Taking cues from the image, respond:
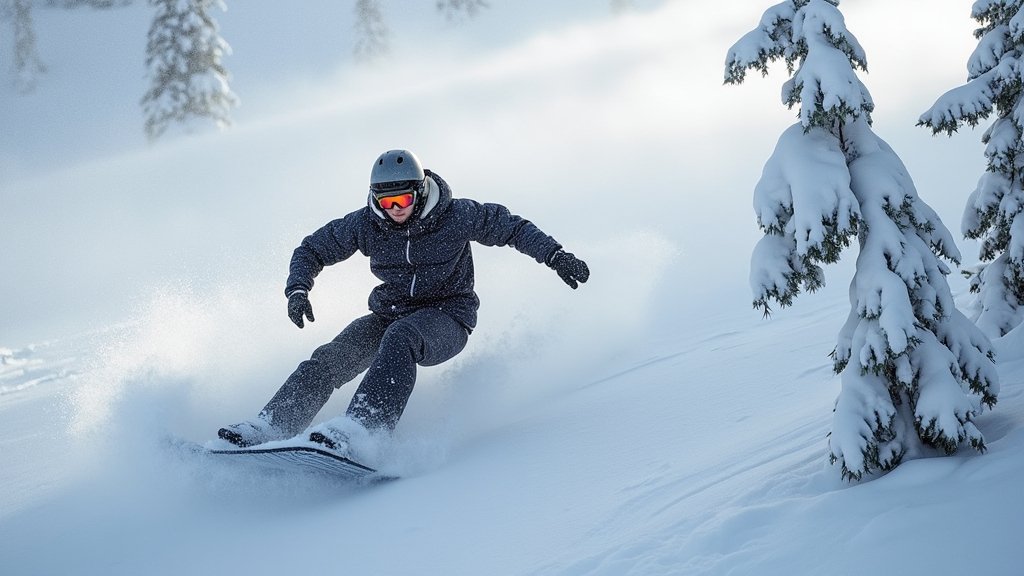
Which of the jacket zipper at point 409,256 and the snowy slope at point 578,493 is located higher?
the jacket zipper at point 409,256

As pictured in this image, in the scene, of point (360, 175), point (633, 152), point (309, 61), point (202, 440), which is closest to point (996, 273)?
point (202, 440)

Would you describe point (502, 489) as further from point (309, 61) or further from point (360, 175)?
point (309, 61)

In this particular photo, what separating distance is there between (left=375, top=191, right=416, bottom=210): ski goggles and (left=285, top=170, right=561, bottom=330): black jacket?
0.40 feet

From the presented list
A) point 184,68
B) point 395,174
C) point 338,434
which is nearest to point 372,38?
point 184,68

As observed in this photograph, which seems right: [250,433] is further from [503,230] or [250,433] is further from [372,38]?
[372,38]

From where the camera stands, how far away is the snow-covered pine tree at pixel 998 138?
3598 mm

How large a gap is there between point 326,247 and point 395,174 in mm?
897

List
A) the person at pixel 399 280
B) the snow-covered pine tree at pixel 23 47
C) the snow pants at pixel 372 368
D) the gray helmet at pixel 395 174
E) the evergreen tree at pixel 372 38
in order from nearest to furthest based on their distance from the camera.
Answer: the snow pants at pixel 372 368, the person at pixel 399 280, the gray helmet at pixel 395 174, the evergreen tree at pixel 372 38, the snow-covered pine tree at pixel 23 47

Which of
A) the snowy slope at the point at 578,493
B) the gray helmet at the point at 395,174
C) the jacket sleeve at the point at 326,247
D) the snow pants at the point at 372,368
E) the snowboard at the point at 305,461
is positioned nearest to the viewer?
the snowy slope at the point at 578,493

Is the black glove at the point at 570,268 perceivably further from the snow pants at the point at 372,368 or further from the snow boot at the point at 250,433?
the snow boot at the point at 250,433

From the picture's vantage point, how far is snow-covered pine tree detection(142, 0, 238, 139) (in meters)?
23.6

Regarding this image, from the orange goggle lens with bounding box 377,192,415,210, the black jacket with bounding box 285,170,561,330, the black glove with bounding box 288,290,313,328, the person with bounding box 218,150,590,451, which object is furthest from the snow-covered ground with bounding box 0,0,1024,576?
the orange goggle lens with bounding box 377,192,415,210

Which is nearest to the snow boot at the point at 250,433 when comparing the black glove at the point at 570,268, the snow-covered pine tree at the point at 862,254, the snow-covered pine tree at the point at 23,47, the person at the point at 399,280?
the person at the point at 399,280

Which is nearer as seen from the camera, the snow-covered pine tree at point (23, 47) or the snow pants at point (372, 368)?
the snow pants at point (372, 368)
